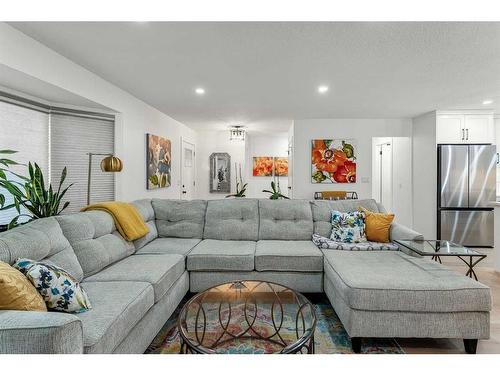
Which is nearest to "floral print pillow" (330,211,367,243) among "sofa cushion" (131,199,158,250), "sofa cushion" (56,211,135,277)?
"sofa cushion" (131,199,158,250)

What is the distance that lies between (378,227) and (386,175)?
424 cm

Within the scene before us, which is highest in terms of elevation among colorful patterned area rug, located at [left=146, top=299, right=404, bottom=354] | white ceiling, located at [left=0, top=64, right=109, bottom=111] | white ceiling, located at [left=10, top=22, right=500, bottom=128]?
white ceiling, located at [left=10, top=22, right=500, bottom=128]

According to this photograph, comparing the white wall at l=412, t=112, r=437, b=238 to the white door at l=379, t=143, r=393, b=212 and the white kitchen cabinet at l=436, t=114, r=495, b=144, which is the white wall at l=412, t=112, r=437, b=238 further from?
the white door at l=379, t=143, r=393, b=212

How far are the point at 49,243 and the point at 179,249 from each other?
3.80 ft

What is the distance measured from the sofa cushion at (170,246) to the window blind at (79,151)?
1284mm

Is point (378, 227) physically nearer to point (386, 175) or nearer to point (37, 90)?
point (37, 90)

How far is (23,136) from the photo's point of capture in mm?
3064

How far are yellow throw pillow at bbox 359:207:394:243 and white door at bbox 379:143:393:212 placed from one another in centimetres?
389

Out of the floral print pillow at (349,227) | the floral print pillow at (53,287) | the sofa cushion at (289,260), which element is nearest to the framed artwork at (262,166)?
the floral print pillow at (349,227)

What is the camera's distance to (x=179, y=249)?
277 centimetres

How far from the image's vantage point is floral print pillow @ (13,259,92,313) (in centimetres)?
141

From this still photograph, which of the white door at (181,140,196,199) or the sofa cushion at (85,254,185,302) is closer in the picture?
the sofa cushion at (85,254,185,302)

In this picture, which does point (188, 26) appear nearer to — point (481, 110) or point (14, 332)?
point (14, 332)

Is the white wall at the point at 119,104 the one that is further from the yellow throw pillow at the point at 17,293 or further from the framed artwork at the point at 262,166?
the framed artwork at the point at 262,166
